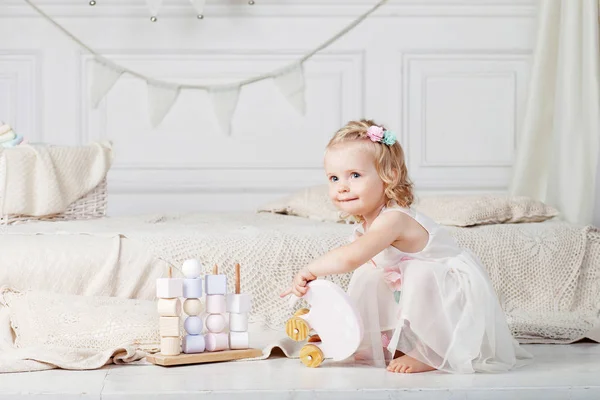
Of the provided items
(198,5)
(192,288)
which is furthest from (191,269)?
(198,5)

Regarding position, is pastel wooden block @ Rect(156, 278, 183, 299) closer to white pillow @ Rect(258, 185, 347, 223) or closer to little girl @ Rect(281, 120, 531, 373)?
little girl @ Rect(281, 120, 531, 373)

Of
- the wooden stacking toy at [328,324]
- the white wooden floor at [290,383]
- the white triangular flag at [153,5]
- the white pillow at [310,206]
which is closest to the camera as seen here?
the white wooden floor at [290,383]

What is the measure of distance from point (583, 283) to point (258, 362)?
3.07 ft

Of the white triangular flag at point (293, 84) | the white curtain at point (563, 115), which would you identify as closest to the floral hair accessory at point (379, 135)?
the white curtain at point (563, 115)

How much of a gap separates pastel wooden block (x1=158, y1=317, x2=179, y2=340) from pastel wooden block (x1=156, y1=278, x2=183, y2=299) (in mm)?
47

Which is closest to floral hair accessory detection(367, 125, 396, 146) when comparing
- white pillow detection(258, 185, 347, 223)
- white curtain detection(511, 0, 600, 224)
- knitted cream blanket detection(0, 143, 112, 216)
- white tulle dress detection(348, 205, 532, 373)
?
white tulle dress detection(348, 205, 532, 373)

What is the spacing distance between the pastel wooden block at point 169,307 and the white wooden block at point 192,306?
1.1 inches

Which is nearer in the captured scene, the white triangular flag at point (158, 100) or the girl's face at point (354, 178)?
the girl's face at point (354, 178)

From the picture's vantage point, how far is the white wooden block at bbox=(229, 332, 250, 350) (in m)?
1.83

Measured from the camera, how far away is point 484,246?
2.20m

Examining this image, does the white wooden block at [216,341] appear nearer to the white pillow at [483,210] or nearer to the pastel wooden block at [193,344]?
the pastel wooden block at [193,344]

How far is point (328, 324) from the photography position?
1723 mm

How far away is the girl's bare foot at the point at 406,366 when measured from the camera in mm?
1703

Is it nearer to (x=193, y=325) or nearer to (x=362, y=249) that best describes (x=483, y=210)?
(x=362, y=249)
